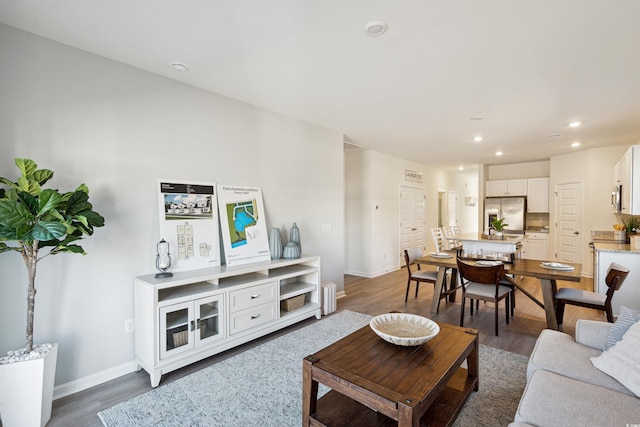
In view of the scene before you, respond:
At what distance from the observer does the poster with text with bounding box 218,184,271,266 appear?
318 cm

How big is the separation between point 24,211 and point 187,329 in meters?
1.43

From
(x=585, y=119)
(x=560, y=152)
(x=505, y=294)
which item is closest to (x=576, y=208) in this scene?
(x=560, y=152)

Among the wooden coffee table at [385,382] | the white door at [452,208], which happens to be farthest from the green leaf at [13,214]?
the white door at [452,208]

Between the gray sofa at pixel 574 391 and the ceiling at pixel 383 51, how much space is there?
6.93ft

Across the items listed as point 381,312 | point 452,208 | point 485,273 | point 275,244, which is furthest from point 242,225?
point 452,208

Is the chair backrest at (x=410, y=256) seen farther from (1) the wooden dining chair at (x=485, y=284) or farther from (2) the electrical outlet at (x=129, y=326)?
(2) the electrical outlet at (x=129, y=326)

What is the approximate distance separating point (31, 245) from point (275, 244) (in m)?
2.14

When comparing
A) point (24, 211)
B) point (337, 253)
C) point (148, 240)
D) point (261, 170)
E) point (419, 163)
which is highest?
point (419, 163)

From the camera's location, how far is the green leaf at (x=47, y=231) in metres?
1.74

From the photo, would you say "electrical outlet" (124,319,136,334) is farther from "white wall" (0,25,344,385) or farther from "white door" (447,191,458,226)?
"white door" (447,191,458,226)

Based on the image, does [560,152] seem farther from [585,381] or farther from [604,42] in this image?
[585,381]

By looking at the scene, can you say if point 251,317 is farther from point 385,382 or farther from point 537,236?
point 537,236

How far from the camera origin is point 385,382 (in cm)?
152

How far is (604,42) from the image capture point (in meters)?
2.20
